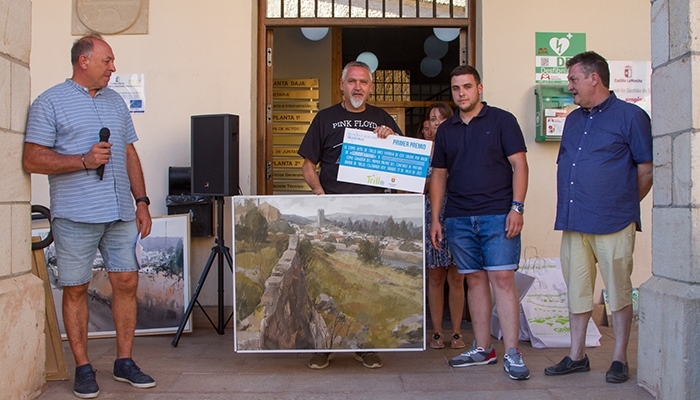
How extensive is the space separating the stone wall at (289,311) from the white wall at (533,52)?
249 cm

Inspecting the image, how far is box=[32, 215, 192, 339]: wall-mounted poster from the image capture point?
19.0 ft

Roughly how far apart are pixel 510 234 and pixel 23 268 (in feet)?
9.72

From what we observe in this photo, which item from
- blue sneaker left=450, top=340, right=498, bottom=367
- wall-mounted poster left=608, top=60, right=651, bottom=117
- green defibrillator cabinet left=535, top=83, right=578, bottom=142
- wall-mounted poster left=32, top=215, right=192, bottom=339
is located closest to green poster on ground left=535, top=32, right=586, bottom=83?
green defibrillator cabinet left=535, top=83, right=578, bottom=142

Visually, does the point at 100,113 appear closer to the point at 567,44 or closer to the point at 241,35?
the point at 241,35

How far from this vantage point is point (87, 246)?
13.4ft

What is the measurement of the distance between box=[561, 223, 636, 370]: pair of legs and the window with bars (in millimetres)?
2715

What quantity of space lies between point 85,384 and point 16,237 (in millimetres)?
947

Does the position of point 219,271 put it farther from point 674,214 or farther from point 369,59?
point 369,59

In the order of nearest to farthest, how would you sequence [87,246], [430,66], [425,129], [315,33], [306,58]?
[87,246] < [425,129] < [315,33] < [306,58] < [430,66]

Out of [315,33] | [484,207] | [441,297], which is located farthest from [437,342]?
[315,33]

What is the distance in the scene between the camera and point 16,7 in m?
3.90

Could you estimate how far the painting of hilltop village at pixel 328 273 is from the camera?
14.4ft

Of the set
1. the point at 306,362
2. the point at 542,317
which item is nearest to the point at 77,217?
the point at 306,362

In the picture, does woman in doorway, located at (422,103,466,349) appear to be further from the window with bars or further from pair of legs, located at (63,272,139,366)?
pair of legs, located at (63,272,139,366)
